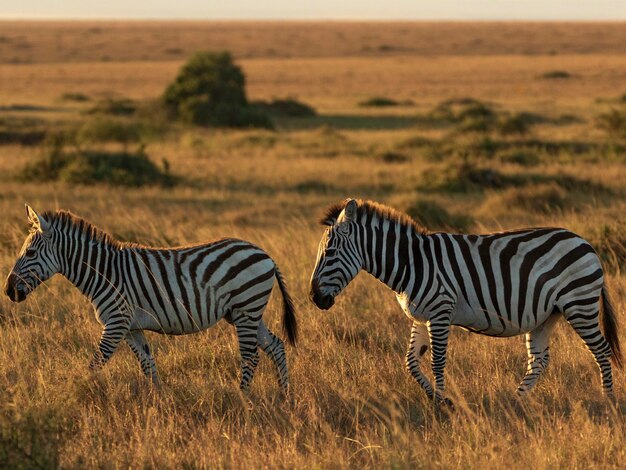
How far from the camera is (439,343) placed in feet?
21.2

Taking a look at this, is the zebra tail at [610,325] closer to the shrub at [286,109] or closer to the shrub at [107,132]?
the shrub at [107,132]

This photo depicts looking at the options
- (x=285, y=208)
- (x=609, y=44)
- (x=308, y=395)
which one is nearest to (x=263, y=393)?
(x=308, y=395)

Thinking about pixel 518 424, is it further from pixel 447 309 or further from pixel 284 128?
pixel 284 128

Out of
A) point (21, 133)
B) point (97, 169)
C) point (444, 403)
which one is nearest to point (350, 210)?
point (444, 403)

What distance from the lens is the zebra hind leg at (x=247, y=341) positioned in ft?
22.2

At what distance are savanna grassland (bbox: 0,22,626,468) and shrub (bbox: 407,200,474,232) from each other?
0.03 m

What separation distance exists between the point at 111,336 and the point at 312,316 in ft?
8.31

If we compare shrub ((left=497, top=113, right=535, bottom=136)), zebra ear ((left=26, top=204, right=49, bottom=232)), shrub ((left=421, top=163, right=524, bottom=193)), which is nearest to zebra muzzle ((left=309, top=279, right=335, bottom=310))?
zebra ear ((left=26, top=204, right=49, bottom=232))

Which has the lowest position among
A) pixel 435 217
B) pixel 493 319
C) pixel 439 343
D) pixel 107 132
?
pixel 107 132

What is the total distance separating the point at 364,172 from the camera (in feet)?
69.0

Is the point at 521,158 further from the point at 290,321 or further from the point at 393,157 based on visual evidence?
the point at 290,321

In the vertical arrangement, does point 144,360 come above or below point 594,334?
below

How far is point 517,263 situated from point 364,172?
14546 millimetres

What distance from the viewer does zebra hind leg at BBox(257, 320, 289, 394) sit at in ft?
22.5
